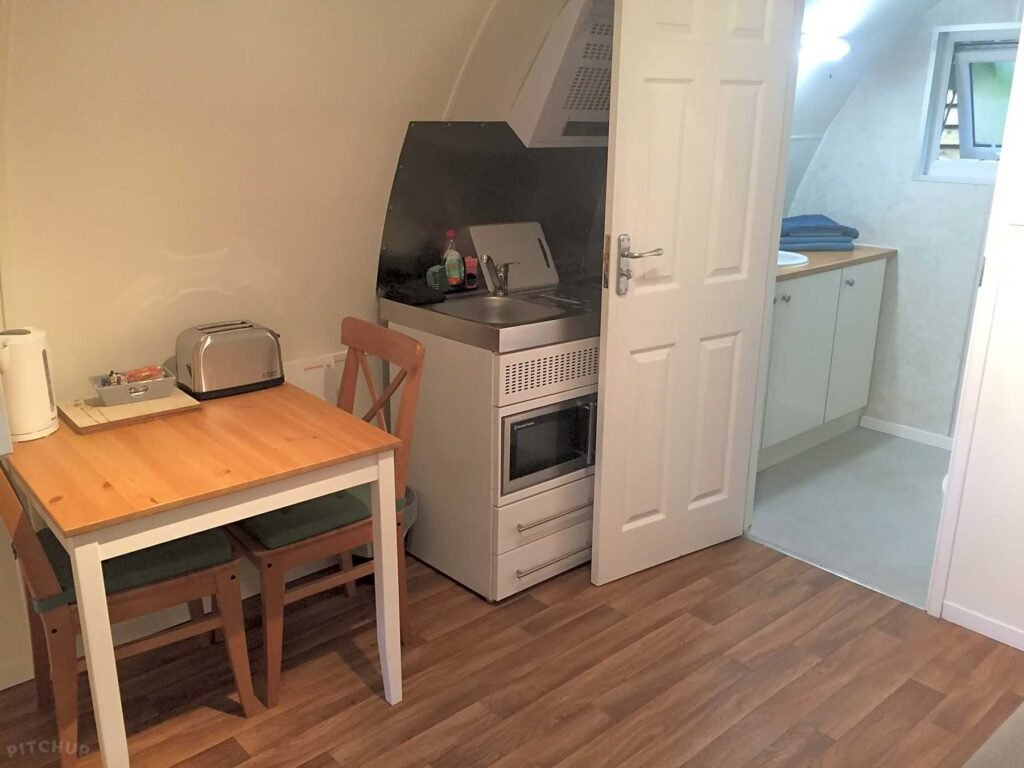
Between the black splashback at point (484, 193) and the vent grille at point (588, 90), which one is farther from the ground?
the vent grille at point (588, 90)

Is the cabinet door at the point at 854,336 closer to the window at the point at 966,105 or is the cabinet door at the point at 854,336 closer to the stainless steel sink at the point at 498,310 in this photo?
the window at the point at 966,105

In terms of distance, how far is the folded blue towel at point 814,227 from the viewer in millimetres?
3775

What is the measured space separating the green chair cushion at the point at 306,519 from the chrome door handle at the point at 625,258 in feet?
2.98

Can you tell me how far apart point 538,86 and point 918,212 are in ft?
A: 6.50

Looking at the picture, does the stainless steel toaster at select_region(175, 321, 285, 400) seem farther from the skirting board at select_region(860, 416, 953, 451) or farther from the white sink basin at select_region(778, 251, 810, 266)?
the skirting board at select_region(860, 416, 953, 451)

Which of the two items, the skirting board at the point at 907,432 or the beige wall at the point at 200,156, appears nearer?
the beige wall at the point at 200,156

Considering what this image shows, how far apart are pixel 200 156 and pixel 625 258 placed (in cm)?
116

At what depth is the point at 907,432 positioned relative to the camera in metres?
3.98

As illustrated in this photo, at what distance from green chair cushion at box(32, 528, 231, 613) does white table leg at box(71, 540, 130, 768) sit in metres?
0.21

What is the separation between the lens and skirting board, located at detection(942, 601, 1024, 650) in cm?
240

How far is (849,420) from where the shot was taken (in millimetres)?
4082

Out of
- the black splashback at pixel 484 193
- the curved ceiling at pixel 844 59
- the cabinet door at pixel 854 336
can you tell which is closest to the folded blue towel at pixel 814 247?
the cabinet door at pixel 854 336

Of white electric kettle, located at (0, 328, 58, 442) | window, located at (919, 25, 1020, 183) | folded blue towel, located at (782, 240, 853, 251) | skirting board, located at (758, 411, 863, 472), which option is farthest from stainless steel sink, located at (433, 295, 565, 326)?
window, located at (919, 25, 1020, 183)

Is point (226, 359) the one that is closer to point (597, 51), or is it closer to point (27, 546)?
point (27, 546)
